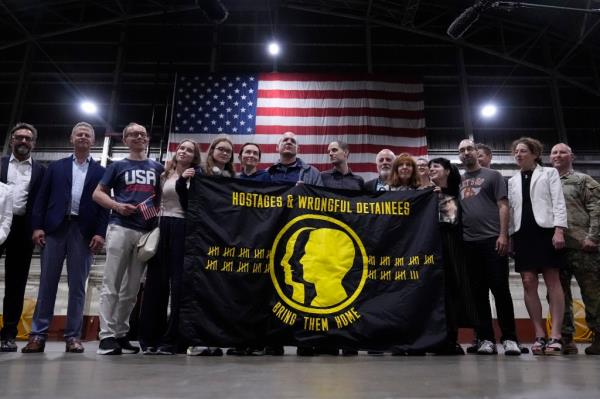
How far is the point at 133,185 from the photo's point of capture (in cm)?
312

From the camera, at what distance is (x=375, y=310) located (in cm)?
293

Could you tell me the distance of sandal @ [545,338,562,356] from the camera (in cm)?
311

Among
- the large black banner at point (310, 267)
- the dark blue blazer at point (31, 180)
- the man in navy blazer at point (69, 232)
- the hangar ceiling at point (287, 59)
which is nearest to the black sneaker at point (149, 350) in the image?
the large black banner at point (310, 267)

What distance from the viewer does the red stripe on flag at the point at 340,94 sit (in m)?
9.34

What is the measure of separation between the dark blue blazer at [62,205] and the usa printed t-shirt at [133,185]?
0.91 ft

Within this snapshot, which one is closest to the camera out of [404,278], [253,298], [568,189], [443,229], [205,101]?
[253,298]

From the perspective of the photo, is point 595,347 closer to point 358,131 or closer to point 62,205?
point 62,205

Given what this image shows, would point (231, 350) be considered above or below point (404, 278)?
below

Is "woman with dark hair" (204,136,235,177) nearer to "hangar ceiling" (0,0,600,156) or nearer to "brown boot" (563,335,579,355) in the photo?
"brown boot" (563,335,579,355)

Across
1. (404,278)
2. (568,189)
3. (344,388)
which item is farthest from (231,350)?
(568,189)

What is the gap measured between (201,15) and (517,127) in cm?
840

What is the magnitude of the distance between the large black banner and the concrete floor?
364 millimetres

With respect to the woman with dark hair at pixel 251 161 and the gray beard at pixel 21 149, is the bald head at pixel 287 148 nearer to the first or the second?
the woman with dark hair at pixel 251 161

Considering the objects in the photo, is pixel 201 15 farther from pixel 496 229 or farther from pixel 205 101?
pixel 496 229
